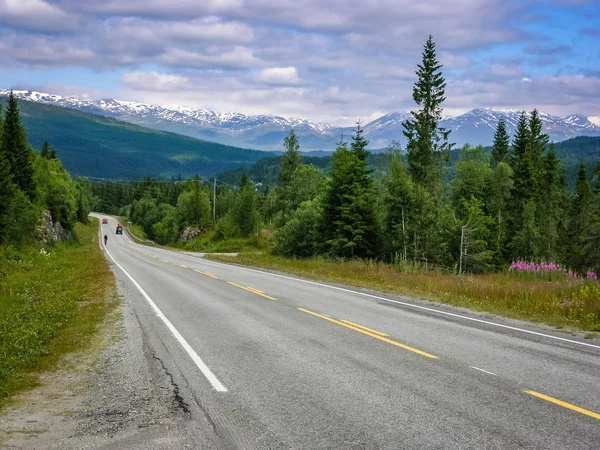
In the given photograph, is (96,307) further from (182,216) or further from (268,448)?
(182,216)

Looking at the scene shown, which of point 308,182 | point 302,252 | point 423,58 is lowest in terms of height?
point 302,252

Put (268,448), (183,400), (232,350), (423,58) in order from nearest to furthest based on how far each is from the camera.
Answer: (268,448), (183,400), (232,350), (423,58)

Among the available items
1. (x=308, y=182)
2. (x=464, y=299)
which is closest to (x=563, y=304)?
(x=464, y=299)

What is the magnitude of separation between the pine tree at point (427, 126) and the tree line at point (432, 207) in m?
0.09

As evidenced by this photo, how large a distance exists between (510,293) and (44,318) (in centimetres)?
1323

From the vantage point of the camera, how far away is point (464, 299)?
16.3 m

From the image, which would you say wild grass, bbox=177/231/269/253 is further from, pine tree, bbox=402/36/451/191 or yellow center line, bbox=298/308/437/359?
yellow center line, bbox=298/308/437/359

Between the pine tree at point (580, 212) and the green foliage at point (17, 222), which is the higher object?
the pine tree at point (580, 212)

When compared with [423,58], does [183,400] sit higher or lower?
lower

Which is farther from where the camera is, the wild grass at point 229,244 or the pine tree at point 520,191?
the wild grass at point 229,244

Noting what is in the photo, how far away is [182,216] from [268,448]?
107359 millimetres

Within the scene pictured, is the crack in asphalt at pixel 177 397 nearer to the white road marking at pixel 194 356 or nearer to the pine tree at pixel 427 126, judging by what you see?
the white road marking at pixel 194 356

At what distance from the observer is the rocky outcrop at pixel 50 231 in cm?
5656

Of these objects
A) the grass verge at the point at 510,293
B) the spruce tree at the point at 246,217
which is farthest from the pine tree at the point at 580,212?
the grass verge at the point at 510,293
